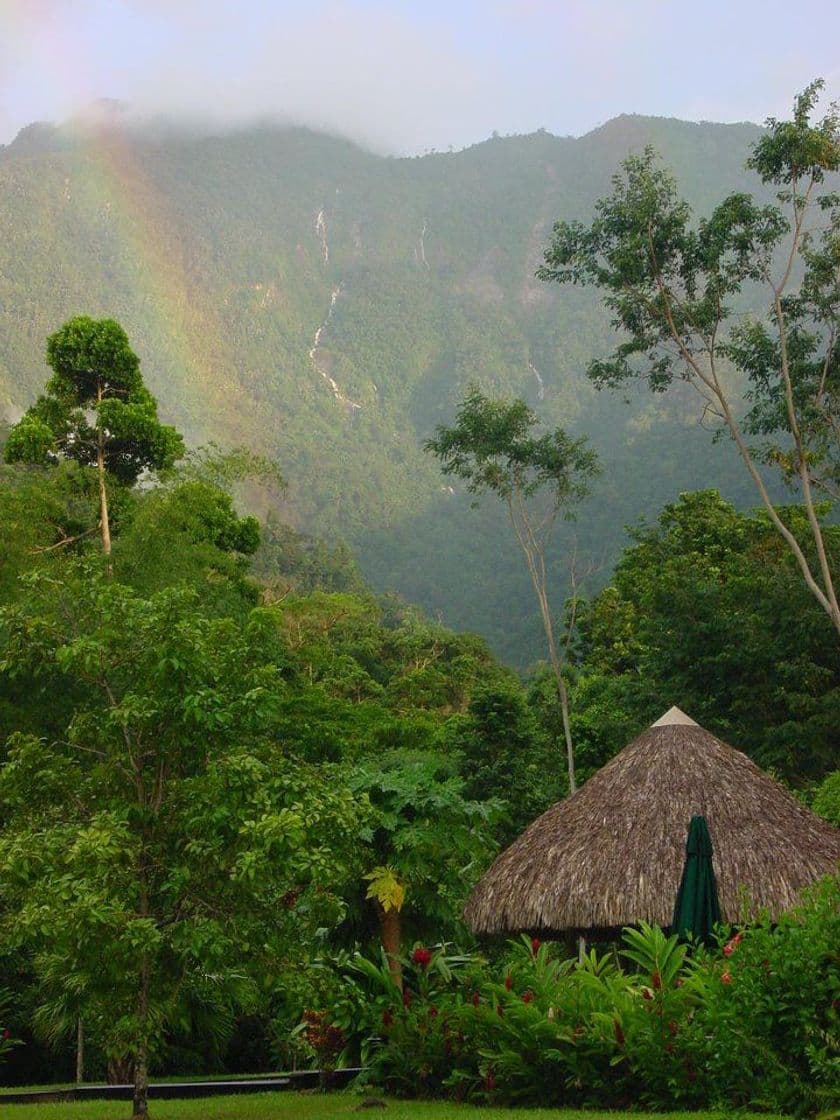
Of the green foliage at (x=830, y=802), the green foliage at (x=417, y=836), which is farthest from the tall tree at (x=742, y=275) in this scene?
the green foliage at (x=417, y=836)


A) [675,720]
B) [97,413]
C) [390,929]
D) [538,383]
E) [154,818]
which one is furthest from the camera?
[538,383]

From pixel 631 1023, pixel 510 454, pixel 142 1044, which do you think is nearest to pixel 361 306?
pixel 510 454

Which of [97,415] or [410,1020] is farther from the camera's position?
[97,415]

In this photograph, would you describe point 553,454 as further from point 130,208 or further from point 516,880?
point 130,208

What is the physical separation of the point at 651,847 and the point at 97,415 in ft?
51.1

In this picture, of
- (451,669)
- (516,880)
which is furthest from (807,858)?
(451,669)

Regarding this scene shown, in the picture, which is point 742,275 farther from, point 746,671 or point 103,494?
point 103,494

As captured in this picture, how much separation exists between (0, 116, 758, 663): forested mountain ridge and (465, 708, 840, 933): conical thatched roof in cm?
4694

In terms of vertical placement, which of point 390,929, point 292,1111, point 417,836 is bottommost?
point 292,1111

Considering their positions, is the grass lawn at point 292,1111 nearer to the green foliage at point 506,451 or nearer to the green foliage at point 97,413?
the green foliage at point 97,413

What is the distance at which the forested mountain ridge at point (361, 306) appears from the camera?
253ft

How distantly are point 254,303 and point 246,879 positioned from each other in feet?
393

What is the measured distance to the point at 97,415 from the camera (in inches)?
955

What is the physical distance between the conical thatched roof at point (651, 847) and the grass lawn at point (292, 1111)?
2.52m
